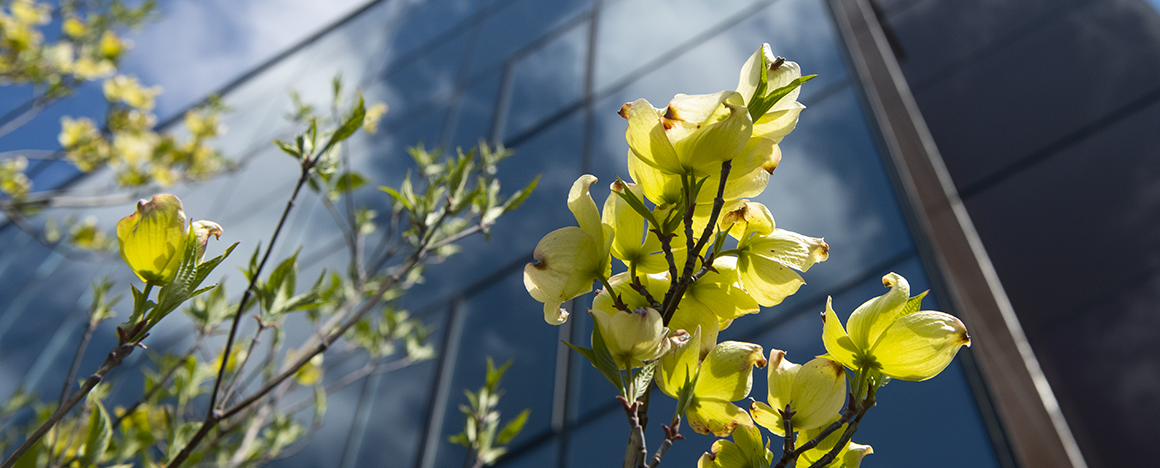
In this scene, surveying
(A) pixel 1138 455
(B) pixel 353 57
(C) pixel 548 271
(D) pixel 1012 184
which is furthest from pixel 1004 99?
(B) pixel 353 57

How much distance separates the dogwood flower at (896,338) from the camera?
388mm

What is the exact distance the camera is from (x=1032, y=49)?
288 cm

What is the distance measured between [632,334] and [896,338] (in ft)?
0.56

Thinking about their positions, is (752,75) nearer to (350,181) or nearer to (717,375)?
(717,375)

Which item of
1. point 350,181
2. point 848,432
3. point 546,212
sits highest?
point 546,212

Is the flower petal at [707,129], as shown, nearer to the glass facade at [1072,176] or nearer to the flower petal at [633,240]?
the flower petal at [633,240]

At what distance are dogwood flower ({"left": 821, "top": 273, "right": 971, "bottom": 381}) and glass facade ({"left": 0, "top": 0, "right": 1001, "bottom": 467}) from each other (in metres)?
1.29

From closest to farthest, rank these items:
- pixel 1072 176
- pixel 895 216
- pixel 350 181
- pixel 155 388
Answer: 1. pixel 155 388
2. pixel 350 181
3. pixel 895 216
4. pixel 1072 176

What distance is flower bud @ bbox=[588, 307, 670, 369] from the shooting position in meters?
0.37

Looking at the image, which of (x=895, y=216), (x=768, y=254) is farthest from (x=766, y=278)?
(x=895, y=216)

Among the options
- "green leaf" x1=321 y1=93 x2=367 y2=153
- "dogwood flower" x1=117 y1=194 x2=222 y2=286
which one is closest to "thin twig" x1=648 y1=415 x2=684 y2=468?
"dogwood flower" x1=117 y1=194 x2=222 y2=286

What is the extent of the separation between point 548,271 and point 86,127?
3.63 metres

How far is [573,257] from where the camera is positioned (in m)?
0.43

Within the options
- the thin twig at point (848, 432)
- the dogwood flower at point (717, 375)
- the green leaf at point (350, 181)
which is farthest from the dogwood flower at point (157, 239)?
the green leaf at point (350, 181)
